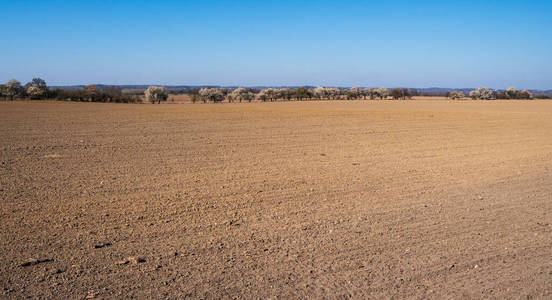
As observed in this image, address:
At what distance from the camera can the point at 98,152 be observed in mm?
14477

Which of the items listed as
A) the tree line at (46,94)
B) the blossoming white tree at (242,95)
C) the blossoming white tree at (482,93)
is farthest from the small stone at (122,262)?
the blossoming white tree at (482,93)

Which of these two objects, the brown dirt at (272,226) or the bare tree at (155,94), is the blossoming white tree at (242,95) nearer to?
the bare tree at (155,94)

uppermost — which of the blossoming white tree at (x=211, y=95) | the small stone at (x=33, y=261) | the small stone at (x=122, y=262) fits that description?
the blossoming white tree at (x=211, y=95)

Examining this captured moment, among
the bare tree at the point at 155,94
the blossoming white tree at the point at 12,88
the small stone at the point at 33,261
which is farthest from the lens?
the bare tree at the point at 155,94

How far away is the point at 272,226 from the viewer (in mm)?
6852

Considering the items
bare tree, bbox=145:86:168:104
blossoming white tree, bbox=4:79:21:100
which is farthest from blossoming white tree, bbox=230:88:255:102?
blossoming white tree, bbox=4:79:21:100

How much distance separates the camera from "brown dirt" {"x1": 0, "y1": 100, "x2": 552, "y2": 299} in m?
4.89

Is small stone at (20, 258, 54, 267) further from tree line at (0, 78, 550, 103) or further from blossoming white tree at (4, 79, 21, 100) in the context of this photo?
blossoming white tree at (4, 79, 21, 100)

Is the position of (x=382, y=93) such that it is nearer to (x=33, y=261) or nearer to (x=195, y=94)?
(x=195, y=94)

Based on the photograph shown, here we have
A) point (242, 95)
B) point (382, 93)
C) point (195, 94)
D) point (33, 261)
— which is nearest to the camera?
point (33, 261)

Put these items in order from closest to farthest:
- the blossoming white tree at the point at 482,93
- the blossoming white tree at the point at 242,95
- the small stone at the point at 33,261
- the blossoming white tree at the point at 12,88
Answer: the small stone at the point at 33,261 < the blossoming white tree at the point at 12,88 < the blossoming white tree at the point at 242,95 < the blossoming white tree at the point at 482,93

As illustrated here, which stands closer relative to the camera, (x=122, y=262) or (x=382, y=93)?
(x=122, y=262)

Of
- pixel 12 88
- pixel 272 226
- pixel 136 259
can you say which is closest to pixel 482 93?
pixel 12 88

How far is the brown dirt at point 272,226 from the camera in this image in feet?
16.1
